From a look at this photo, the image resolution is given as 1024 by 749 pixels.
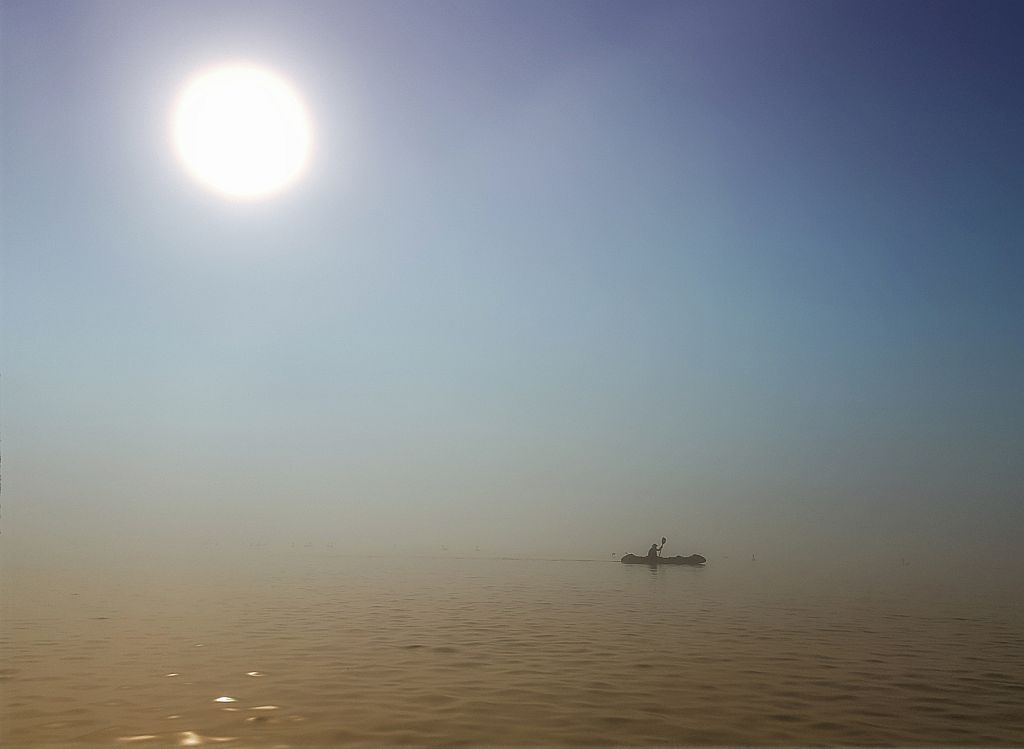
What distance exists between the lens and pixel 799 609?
34500 mm

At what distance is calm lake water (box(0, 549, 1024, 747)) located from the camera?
1177 cm

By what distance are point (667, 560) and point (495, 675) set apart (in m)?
95.7

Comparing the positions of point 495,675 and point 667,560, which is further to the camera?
point 667,560

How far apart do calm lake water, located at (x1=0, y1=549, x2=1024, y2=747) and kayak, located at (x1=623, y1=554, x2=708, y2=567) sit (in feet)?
242

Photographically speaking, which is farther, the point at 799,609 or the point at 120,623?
the point at 799,609

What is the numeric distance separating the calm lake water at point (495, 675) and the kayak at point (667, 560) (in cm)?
7375

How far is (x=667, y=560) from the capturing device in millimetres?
105562

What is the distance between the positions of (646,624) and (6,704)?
2115cm

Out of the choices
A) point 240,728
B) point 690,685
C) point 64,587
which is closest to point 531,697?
point 690,685

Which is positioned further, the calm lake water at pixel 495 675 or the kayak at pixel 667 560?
the kayak at pixel 667 560

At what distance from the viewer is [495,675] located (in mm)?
16234

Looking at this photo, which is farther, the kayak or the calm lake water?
the kayak

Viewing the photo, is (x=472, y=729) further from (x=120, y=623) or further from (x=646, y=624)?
(x=120, y=623)

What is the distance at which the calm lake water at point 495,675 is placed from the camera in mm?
11773
